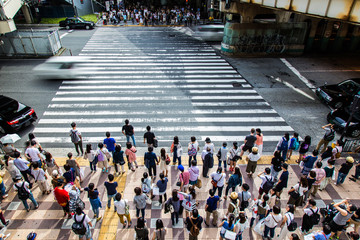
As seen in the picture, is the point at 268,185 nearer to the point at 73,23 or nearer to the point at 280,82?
the point at 280,82

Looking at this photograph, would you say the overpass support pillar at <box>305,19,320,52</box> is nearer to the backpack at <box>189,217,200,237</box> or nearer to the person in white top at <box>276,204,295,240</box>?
the person in white top at <box>276,204,295,240</box>

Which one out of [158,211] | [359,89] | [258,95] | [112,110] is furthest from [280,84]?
[158,211]

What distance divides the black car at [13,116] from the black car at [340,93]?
1756 centimetres

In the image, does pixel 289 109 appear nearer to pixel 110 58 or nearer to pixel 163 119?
pixel 163 119

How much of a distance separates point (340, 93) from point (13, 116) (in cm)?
1896

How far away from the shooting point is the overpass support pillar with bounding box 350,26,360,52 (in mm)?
23458

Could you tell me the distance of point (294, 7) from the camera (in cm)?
1403

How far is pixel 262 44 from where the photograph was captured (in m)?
22.8

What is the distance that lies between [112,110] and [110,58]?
9791 mm

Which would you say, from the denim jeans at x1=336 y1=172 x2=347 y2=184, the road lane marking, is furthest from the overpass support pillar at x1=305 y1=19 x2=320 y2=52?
the denim jeans at x1=336 y1=172 x2=347 y2=184

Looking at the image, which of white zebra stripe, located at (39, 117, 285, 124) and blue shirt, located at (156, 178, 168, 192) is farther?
white zebra stripe, located at (39, 117, 285, 124)

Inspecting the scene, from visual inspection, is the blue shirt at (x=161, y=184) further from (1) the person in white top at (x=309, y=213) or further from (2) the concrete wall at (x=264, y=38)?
(2) the concrete wall at (x=264, y=38)

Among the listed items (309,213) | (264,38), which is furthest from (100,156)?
(264,38)

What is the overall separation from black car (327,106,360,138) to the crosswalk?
89.7 inches
